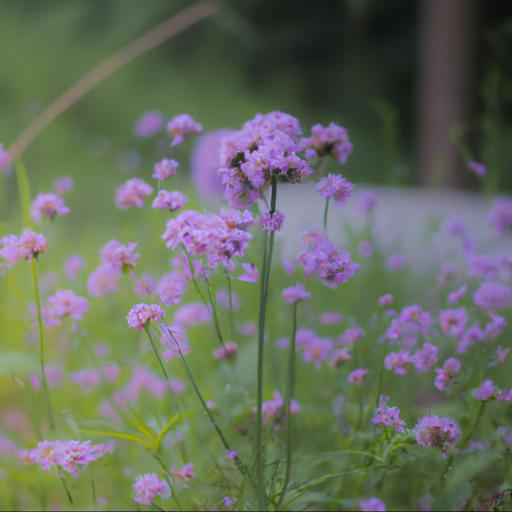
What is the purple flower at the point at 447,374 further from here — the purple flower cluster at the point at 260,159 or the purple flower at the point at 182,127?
the purple flower at the point at 182,127

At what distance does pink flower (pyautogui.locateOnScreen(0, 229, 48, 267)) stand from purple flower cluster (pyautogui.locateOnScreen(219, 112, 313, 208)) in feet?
0.62

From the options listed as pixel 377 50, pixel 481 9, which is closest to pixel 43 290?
pixel 481 9

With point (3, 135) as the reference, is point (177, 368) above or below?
below

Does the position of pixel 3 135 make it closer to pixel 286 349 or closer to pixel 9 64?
pixel 9 64

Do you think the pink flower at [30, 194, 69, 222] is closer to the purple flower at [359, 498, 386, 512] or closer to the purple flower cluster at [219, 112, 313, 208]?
the purple flower cluster at [219, 112, 313, 208]

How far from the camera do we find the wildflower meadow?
64cm

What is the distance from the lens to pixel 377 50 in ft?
13.9

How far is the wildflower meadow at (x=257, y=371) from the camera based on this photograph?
2.09 feet

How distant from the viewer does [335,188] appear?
629mm

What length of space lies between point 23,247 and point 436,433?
1.37 ft

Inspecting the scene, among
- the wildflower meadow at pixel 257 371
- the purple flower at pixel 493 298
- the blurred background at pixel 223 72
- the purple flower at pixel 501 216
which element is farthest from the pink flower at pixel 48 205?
the blurred background at pixel 223 72

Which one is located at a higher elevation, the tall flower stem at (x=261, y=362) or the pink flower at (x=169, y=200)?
the pink flower at (x=169, y=200)

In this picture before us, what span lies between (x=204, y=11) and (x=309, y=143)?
0.45m

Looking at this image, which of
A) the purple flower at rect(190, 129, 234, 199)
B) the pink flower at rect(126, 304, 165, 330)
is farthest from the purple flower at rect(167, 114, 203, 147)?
the purple flower at rect(190, 129, 234, 199)
